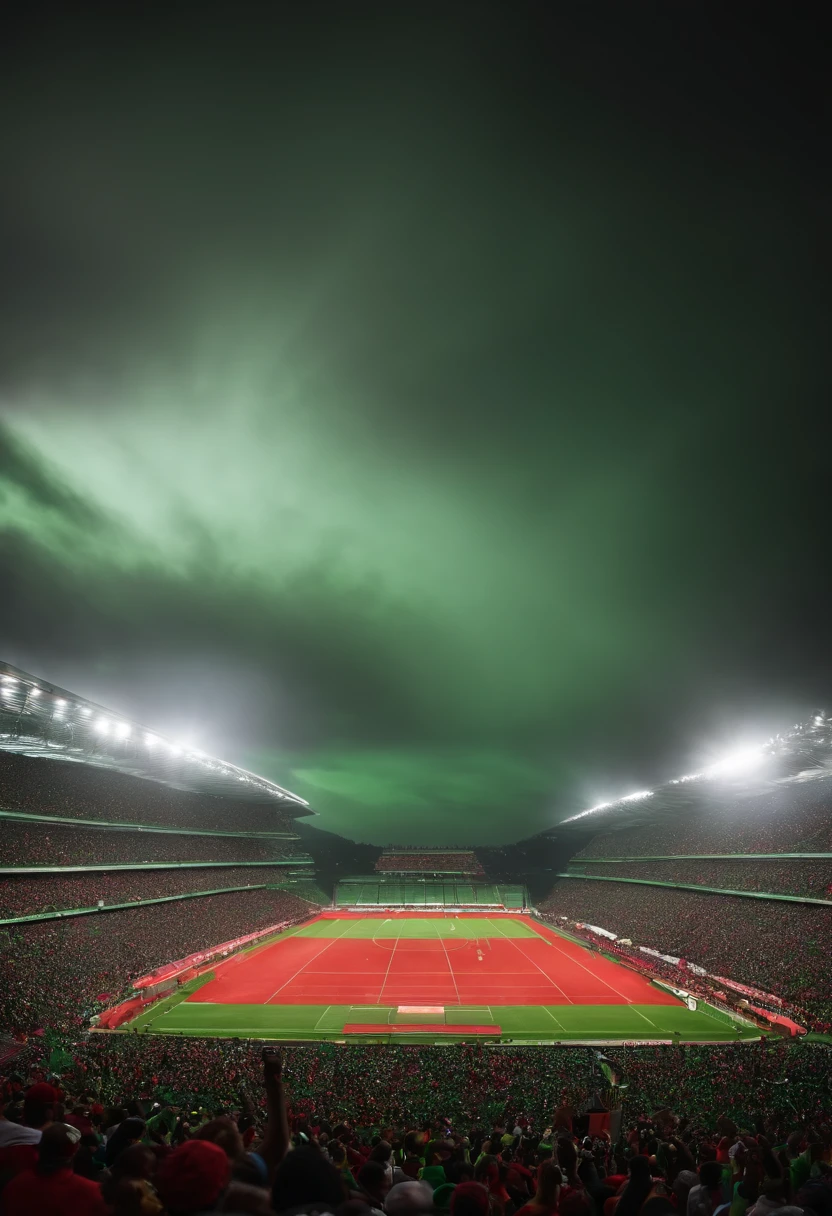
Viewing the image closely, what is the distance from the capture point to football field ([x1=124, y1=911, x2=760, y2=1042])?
28.4 metres

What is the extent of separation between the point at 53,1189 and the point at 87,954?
37158mm

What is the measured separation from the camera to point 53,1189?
3.08 m

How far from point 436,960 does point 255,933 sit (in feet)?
56.2

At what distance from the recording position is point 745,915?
4297 cm

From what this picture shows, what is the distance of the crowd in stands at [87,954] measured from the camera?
25.4 meters

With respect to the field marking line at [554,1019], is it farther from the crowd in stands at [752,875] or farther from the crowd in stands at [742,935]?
the crowd in stands at [752,875]

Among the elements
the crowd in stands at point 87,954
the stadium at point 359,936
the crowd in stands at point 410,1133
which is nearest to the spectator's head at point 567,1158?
the crowd in stands at point 410,1133

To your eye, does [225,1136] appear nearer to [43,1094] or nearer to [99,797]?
[43,1094]

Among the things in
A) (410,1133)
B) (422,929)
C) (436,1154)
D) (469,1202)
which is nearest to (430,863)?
(422,929)

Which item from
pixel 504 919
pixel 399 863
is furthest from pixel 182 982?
pixel 399 863

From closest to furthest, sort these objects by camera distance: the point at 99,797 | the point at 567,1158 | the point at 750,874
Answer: the point at 567,1158
the point at 750,874
the point at 99,797

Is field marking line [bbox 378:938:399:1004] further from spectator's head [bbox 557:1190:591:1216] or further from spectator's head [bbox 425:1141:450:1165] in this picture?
spectator's head [bbox 557:1190:591:1216]

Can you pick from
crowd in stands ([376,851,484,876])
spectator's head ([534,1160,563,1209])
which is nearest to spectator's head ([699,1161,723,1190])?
spectator's head ([534,1160,563,1209])

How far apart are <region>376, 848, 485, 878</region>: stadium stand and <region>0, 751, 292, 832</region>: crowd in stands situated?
31629 mm
